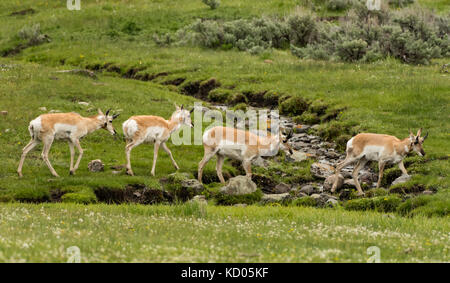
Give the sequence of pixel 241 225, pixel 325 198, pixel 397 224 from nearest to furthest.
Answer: pixel 241 225, pixel 397 224, pixel 325 198

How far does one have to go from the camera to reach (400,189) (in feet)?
65.4

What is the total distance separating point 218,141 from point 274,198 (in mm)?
3063

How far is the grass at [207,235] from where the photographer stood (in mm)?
9758

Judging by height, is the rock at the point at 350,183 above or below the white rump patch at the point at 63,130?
below

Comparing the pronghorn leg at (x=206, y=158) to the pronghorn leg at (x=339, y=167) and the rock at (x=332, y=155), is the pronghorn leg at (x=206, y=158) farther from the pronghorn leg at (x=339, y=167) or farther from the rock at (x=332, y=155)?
the rock at (x=332, y=155)

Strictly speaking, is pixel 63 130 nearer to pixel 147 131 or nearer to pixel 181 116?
pixel 147 131

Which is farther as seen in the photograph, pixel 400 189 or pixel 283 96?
pixel 283 96

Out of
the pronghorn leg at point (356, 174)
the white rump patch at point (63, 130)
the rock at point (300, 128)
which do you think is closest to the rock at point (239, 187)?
the pronghorn leg at point (356, 174)

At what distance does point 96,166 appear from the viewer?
2125 centimetres

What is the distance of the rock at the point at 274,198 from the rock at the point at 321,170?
2490 mm

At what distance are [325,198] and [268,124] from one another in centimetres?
952

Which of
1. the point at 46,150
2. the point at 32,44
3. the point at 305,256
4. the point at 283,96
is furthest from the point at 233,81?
the point at 305,256

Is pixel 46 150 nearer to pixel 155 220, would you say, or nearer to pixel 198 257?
pixel 155 220

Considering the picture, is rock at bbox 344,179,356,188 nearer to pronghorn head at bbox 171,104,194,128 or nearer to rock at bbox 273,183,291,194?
rock at bbox 273,183,291,194
